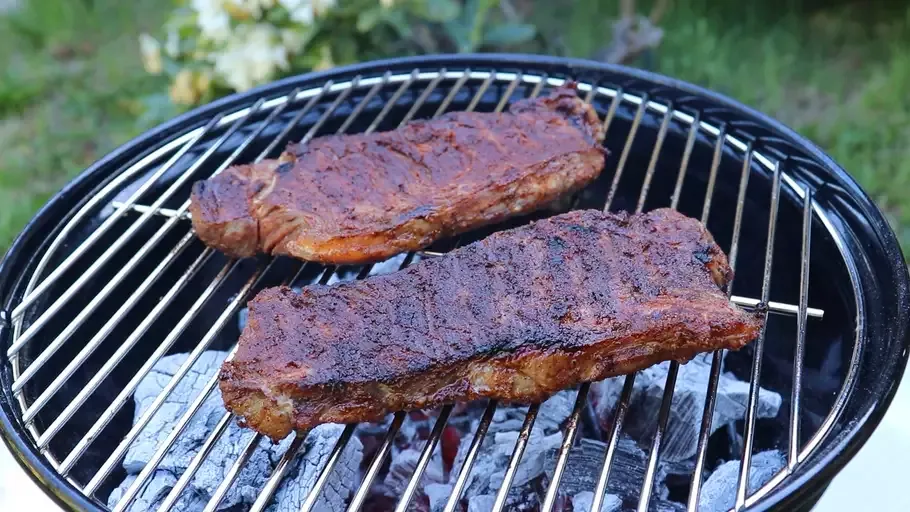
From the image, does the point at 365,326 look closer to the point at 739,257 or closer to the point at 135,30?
the point at 739,257

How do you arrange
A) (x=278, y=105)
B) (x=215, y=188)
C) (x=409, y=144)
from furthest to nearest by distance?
(x=278, y=105), (x=409, y=144), (x=215, y=188)

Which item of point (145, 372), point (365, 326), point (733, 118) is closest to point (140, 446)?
point (145, 372)

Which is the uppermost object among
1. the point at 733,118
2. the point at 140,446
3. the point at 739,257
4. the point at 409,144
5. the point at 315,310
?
the point at 733,118

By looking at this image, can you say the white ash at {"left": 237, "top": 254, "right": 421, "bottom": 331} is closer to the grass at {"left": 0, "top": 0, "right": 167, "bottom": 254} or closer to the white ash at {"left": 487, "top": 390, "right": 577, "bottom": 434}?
the white ash at {"left": 487, "top": 390, "right": 577, "bottom": 434}

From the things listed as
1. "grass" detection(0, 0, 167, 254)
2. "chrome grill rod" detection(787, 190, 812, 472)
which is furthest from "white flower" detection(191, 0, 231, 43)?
"chrome grill rod" detection(787, 190, 812, 472)

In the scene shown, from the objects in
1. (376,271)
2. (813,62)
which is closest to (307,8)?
(376,271)

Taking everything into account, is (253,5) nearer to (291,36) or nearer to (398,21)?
(291,36)
